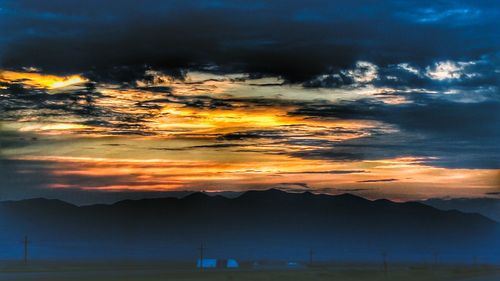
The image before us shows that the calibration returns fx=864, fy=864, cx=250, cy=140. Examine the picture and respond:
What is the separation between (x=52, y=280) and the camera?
149 meters

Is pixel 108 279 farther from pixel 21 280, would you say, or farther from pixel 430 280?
pixel 430 280

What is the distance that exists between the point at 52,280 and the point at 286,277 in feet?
144

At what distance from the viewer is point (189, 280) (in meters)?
152

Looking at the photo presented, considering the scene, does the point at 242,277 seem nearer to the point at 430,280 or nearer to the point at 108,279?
the point at 108,279

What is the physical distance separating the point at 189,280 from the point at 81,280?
18.7 meters

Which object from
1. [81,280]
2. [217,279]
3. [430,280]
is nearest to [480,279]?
[430,280]

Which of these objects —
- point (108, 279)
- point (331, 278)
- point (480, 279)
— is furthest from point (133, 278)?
point (480, 279)

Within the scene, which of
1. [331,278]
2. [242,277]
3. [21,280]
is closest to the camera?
[21,280]

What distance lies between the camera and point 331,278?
6747 inches

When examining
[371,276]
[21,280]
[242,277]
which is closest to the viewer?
[21,280]

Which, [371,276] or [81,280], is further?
[371,276]

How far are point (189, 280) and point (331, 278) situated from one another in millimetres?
33051

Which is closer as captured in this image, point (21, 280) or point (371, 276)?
point (21, 280)

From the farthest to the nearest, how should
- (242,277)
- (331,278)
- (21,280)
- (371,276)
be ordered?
(371,276) < (331,278) < (242,277) < (21,280)
